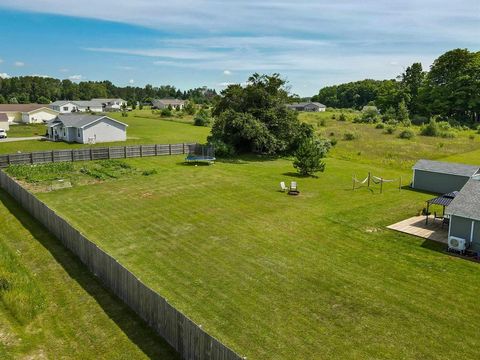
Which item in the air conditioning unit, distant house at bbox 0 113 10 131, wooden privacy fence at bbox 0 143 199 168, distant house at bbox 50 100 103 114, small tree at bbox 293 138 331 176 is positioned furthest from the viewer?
distant house at bbox 50 100 103 114

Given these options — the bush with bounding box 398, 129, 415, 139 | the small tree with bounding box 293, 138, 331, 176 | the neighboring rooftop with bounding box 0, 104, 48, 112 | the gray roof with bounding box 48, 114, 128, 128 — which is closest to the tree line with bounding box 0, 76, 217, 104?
the neighboring rooftop with bounding box 0, 104, 48, 112

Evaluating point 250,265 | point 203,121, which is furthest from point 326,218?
point 203,121

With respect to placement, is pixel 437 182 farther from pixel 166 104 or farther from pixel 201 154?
pixel 166 104

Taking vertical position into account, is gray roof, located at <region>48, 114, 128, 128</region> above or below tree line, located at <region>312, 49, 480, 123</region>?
below

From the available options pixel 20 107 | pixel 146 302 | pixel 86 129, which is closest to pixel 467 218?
pixel 146 302

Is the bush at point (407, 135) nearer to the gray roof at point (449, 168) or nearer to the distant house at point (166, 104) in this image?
the gray roof at point (449, 168)

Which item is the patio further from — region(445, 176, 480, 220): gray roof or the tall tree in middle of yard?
the tall tree in middle of yard

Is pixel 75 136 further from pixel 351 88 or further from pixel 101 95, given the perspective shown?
pixel 351 88
